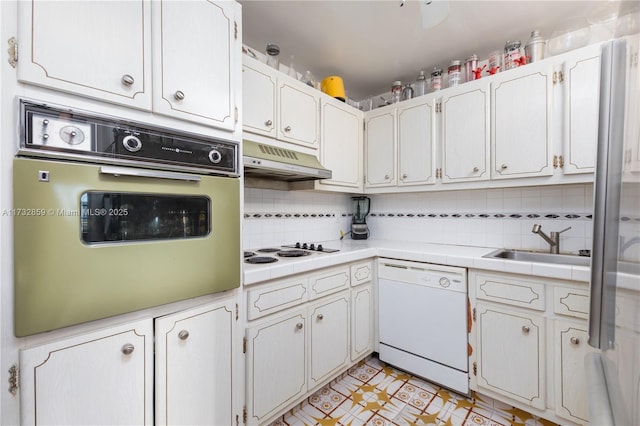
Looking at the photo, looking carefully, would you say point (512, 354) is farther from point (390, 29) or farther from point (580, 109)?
point (390, 29)

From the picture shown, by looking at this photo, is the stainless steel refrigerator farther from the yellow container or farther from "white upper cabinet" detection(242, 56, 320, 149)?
the yellow container

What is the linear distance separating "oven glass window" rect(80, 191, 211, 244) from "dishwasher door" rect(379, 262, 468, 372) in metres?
1.43

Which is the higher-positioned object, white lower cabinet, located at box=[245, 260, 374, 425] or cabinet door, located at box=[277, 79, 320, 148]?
cabinet door, located at box=[277, 79, 320, 148]

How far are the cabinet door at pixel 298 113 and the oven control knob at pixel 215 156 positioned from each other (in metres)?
0.73

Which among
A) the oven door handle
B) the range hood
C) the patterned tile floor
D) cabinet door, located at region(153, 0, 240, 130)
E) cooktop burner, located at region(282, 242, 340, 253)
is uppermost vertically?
cabinet door, located at region(153, 0, 240, 130)

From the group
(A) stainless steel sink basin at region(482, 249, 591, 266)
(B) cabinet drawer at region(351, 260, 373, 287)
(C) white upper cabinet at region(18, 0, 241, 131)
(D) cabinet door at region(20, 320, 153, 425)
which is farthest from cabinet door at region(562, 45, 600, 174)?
(D) cabinet door at region(20, 320, 153, 425)

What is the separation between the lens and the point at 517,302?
159 cm

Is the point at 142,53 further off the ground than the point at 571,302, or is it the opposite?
the point at 142,53

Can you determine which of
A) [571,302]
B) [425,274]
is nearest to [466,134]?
[425,274]

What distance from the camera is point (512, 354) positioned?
1607mm

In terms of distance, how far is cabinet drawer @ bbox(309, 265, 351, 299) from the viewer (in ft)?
5.54

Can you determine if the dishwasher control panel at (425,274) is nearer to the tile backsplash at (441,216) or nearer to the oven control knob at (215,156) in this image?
the tile backsplash at (441,216)

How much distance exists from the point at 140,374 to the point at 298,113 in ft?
5.52

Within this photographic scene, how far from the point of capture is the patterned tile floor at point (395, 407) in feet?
5.24
